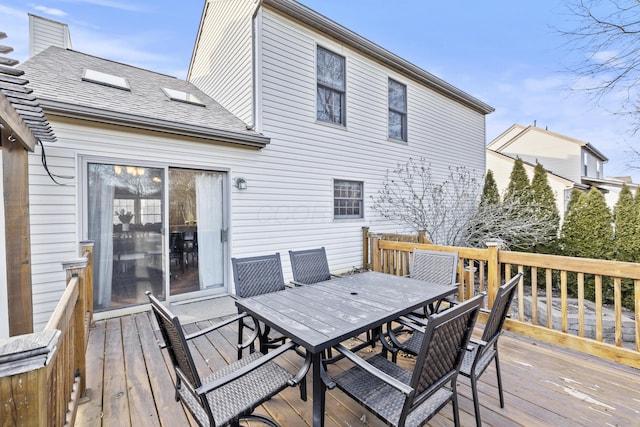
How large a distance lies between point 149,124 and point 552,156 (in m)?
20.7

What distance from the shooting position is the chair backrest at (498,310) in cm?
183

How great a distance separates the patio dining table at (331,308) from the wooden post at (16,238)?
7.06ft

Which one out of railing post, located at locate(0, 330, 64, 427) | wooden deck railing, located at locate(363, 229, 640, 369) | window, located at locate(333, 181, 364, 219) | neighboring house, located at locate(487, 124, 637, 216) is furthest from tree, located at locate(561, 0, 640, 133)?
neighboring house, located at locate(487, 124, 637, 216)

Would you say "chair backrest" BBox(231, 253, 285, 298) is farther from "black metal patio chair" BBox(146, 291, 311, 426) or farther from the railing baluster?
the railing baluster

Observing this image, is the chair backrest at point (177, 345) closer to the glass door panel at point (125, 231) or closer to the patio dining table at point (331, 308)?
the patio dining table at point (331, 308)

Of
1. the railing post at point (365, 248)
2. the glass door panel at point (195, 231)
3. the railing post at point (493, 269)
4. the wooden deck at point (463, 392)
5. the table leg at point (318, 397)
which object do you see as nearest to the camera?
the table leg at point (318, 397)

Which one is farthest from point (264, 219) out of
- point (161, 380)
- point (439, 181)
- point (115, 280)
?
point (439, 181)

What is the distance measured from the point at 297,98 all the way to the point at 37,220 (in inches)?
182

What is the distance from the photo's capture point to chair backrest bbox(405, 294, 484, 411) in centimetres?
138

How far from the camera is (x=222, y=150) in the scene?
4914mm

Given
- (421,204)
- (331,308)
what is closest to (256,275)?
(331,308)

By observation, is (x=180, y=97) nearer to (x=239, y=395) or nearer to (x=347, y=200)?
(x=347, y=200)

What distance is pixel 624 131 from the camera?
6926 mm

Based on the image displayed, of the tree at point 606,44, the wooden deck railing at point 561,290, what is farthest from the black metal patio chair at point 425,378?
the tree at point 606,44
